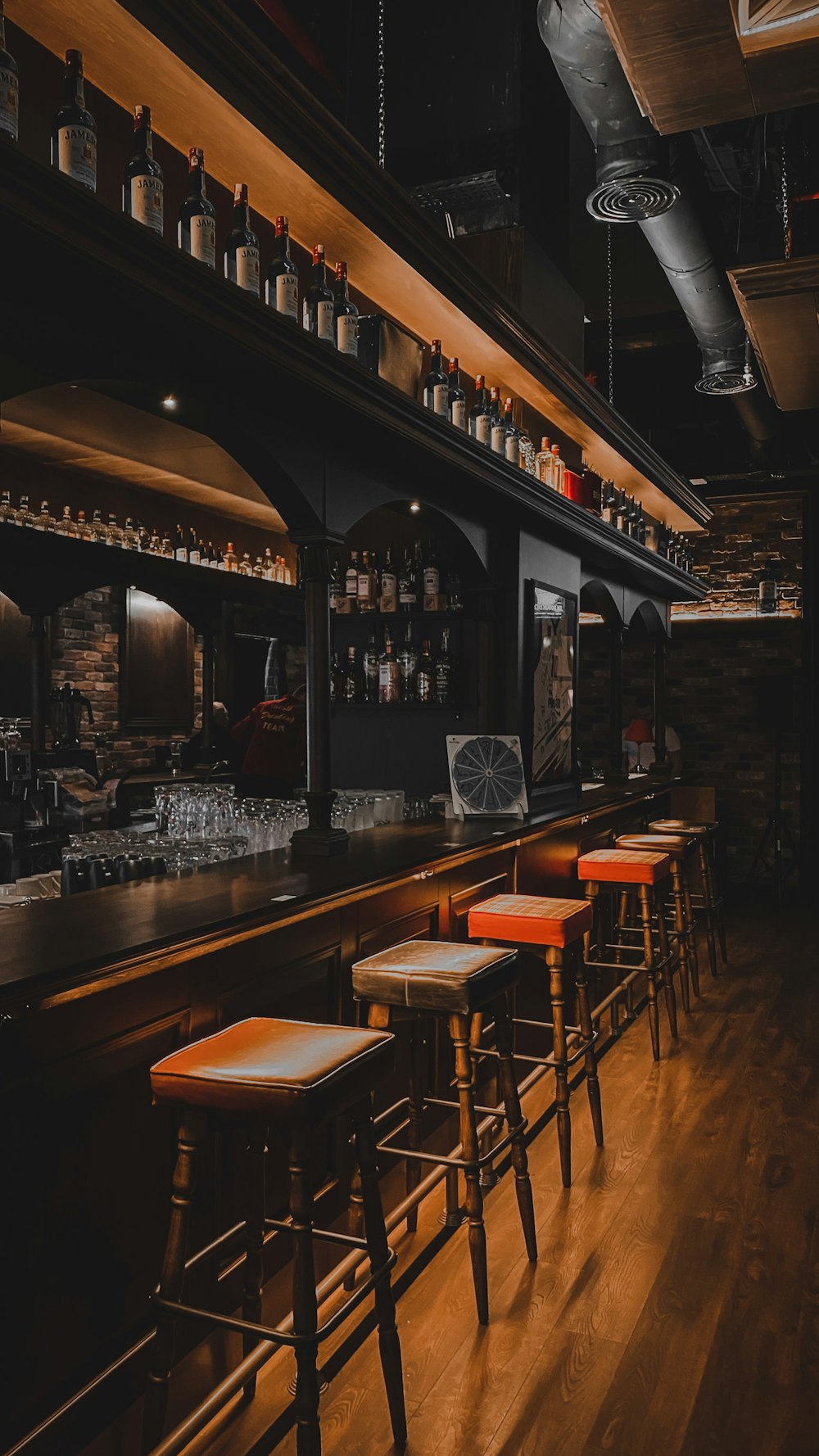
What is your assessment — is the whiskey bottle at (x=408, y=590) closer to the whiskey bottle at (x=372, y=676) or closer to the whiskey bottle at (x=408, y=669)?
the whiskey bottle at (x=408, y=669)

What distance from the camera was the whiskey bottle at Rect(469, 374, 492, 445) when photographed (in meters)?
4.14

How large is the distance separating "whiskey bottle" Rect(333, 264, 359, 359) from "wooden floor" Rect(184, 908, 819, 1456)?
8.32 ft

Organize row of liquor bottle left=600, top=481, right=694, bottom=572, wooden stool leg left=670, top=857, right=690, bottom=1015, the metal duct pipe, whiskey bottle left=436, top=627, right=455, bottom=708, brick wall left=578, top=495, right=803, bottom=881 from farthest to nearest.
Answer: brick wall left=578, top=495, right=803, bottom=881 → row of liquor bottle left=600, top=481, right=694, bottom=572 → wooden stool leg left=670, top=857, right=690, bottom=1015 → whiskey bottle left=436, top=627, right=455, bottom=708 → the metal duct pipe

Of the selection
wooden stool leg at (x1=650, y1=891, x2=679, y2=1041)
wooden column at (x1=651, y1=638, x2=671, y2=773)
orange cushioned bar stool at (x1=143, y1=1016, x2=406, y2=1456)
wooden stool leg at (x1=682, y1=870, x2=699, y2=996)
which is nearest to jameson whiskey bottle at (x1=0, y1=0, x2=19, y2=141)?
orange cushioned bar stool at (x1=143, y1=1016, x2=406, y2=1456)

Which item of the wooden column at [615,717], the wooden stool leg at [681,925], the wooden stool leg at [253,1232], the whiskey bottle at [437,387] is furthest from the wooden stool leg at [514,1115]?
the wooden column at [615,717]

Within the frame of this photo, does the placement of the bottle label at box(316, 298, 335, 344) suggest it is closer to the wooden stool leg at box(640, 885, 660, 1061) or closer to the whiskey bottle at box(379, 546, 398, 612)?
the whiskey bottle at box(379, 546, 398, 612)

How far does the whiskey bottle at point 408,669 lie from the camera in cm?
513

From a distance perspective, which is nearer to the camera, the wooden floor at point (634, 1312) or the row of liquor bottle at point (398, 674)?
the wooden floor at point (634, 1312)

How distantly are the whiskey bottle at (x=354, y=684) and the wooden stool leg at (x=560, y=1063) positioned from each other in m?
2.25

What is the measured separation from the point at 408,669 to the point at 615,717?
2.39 metres

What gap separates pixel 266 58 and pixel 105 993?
79.3 inches

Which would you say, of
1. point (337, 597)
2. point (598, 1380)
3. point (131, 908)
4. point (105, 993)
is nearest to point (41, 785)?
point (337, 597)

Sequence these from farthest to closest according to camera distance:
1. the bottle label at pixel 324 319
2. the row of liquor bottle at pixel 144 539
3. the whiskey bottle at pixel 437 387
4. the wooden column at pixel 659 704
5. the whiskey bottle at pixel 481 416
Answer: the wooden column at pixel 659 704
the row of liquor bottle at pixel 144 539
the whiskey bottle at pixel 481 416
the whiskey bottle at pixel 437 387
the bottle label at pixel 324 319

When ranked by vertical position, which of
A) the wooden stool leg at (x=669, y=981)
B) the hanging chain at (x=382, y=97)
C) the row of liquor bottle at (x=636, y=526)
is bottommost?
the wooden stool leg at (x=669, y=981)
